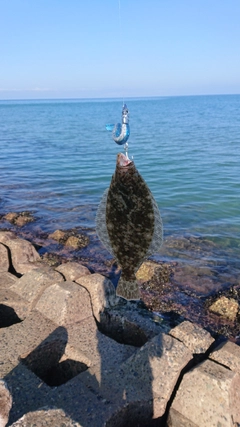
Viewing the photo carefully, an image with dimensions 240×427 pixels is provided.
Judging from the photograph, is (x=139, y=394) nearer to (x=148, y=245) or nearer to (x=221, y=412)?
(x=221, y=412)

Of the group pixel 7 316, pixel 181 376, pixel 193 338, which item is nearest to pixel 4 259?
pixel 7 316

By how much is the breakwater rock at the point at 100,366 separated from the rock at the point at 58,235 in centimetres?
568

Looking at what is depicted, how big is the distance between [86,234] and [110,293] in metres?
6.55

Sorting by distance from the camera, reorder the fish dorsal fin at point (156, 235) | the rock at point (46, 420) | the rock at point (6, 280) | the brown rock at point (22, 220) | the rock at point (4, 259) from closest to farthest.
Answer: the rock at point (46, 420) < the fish dorsal fin at point (156, 235) < the rock at point (6, 280) < the rock at point (4, 259) < the brown rock at point (22, 220)

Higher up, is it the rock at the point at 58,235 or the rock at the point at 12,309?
the rock at the point at 12,309

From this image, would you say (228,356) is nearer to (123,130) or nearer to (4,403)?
(4,403)

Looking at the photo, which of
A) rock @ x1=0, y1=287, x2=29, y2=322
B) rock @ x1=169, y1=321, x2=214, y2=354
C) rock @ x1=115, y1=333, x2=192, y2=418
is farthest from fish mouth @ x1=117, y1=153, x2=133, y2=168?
rock @ x1=0, y1=287, x2=29, y2=322

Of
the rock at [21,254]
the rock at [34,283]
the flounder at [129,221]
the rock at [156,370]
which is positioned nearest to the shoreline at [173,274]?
the rock at [21,254]

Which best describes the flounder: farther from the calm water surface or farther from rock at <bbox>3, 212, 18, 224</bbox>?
rock at <bbox>3, 212, 18, 224</bbox>

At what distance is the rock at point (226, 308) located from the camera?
7.51m

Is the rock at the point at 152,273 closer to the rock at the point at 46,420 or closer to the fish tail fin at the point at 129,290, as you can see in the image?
the fish tail fin at the point at 129,290

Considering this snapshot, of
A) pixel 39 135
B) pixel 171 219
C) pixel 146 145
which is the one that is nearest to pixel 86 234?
pixel 171 219

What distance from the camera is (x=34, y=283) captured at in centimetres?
617

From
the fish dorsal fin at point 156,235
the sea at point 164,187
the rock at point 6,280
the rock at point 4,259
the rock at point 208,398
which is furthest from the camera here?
the sea at point 164,187
